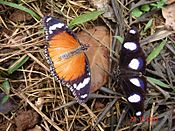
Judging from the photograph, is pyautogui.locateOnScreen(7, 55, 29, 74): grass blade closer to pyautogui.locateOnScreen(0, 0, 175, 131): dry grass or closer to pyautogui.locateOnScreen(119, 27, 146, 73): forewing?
pyautogui.locateOnScreen(0, 0, 175, 131): dry grass

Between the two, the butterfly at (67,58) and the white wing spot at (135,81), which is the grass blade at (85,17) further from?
the white wing spot at (135,81)

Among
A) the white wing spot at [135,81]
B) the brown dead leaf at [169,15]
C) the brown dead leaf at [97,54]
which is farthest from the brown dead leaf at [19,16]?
the brown dead leaf at [169,15]

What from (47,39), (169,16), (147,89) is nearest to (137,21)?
(169,16)

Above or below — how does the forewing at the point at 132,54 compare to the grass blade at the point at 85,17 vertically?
below

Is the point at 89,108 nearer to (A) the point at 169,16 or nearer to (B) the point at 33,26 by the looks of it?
(B) the point at 33,26

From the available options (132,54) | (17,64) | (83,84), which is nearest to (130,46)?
(132,54)

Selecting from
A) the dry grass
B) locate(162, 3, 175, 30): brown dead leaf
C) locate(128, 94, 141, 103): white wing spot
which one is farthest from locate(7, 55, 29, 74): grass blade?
locate(162, 3, 175, 30): brown dead leaf
